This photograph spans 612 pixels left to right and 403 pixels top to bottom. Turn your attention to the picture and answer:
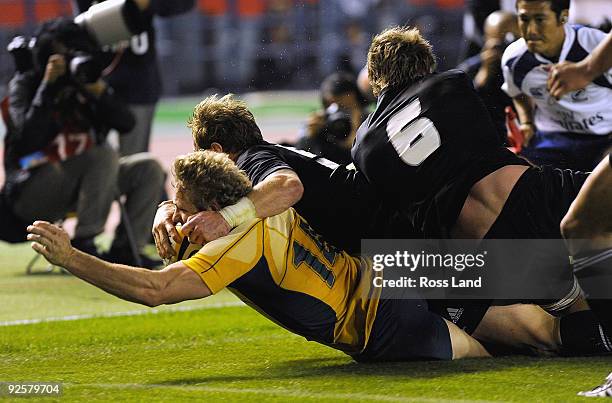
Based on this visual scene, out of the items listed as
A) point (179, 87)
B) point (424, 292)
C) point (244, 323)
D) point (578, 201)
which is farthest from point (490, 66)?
point (179, 87)

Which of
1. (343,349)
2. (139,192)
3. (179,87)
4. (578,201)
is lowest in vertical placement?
(179,87)

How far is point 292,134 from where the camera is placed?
795 inches

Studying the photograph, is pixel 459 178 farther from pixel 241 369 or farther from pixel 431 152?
Result: pixel 241 369

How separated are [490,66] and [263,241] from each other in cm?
348

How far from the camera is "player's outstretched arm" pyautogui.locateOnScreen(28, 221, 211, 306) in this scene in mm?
4250

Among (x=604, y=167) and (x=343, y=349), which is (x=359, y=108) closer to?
(x=343, y=349)

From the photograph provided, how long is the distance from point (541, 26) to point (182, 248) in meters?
2.84

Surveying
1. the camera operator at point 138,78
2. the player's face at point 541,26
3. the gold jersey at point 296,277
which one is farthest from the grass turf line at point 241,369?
the camera operator at point 138,78

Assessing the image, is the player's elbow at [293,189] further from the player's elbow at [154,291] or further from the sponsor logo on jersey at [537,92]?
the sponsor logo on jersey at [537,92]

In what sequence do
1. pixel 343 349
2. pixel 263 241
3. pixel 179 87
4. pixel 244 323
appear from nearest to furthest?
pixel 263 241 < pixel 343 349 < pixel 244 323 < pixel 179 87

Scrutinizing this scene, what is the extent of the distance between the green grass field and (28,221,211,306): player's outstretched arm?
0.35m

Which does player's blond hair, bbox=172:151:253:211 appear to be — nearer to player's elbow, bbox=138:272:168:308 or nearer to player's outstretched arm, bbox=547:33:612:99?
player's elbow, bbox=138:272:168:308

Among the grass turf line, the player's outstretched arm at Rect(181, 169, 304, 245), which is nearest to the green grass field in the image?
the grass turf line

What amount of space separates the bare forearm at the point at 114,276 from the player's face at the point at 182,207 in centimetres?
37
